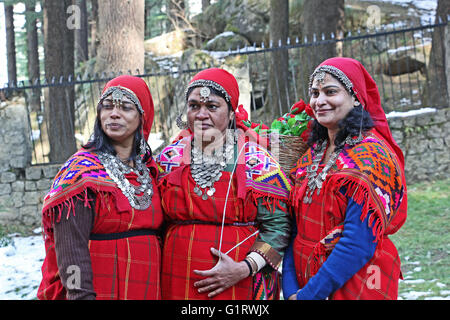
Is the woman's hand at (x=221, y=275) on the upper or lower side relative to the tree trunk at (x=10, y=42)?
lower

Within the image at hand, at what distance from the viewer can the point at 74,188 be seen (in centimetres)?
216

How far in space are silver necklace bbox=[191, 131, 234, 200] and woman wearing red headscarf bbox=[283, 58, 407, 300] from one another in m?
0.43

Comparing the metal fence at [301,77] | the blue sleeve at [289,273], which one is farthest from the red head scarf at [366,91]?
the metal fence at [301,77]

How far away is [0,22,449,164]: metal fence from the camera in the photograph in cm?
746

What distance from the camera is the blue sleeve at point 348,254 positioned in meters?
2.04

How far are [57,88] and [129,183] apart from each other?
7.37m

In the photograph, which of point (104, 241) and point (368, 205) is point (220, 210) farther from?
point (368, 205)

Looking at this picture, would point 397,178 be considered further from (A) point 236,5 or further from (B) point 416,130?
(A) point 236,5

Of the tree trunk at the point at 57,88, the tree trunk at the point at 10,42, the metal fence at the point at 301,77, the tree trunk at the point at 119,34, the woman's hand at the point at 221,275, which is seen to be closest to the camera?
the woman's hand at the point at 221,275

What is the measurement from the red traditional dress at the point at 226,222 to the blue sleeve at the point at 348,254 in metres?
0.34

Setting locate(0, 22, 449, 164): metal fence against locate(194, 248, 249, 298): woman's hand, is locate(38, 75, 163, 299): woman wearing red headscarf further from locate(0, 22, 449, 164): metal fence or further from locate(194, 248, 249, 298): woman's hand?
→ locate(0, 22, 449, 164): metal fence

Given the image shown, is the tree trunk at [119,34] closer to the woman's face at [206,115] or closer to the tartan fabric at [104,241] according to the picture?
the woman's face at [206,115]

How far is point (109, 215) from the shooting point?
222cm
